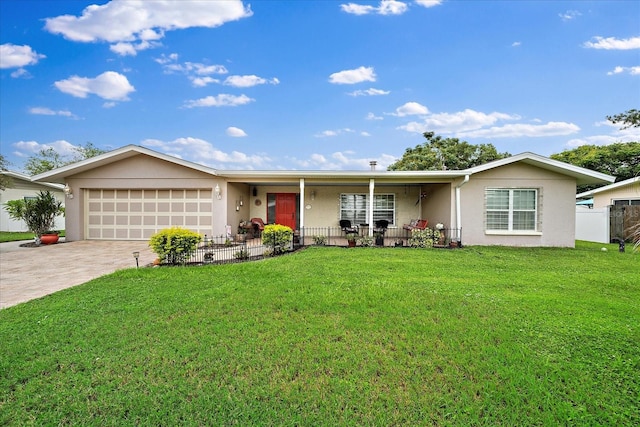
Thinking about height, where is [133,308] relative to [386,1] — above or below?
below

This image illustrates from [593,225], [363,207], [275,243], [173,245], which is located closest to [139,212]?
[173,245]

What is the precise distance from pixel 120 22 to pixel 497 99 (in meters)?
18.9

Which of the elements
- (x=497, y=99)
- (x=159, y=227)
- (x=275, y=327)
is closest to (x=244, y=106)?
(x=159, y=227)

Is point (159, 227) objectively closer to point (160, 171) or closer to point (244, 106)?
point (160, 171)

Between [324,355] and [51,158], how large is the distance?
45.6m

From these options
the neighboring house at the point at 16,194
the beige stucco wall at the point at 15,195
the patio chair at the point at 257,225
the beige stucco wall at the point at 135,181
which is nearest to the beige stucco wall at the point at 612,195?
the patio chair at the point at 257,225

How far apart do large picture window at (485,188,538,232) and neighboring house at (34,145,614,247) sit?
36 millimetres

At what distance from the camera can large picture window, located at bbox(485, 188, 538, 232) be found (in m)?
12.2

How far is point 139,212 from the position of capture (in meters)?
13.7

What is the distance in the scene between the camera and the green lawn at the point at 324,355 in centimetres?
265

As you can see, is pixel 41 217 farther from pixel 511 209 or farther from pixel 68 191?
pixel 511 209

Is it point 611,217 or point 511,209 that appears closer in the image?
point 511,209

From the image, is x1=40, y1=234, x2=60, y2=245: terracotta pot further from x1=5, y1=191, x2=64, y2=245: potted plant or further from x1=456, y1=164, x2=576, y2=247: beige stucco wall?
x1=456, y1=164, x2=576, y2=247: beige stucco wall

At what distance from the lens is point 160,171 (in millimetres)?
13180
